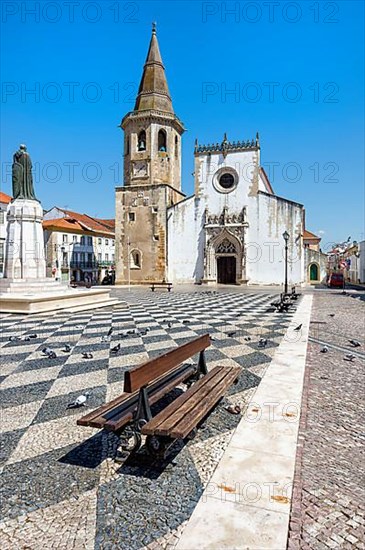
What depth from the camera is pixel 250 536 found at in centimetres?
196

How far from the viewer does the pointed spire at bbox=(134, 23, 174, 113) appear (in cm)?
3094

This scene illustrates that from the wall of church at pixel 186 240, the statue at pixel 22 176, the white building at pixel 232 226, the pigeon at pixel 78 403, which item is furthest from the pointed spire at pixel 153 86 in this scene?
the pigeon at pixel 78 403

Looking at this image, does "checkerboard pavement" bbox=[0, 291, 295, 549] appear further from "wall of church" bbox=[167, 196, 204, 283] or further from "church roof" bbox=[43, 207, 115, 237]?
"church roof" bbox=[43, 207, 115, 237]

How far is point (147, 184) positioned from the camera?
3056 centimetres

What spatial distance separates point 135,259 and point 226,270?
25.3 ft

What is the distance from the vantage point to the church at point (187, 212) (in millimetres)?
29609

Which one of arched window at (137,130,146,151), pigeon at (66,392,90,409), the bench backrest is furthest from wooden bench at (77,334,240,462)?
arched window at (137,130,146,151)

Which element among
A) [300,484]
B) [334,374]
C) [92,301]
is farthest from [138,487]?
[92,301]

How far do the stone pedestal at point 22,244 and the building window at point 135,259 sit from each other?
1782cm

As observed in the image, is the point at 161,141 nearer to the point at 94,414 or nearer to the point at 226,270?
the point at 226,270

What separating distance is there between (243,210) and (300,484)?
28.4 meters

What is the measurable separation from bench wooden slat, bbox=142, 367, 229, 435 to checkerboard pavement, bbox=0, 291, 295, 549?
A: 0.32 m

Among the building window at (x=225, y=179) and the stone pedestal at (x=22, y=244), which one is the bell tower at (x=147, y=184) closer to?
the building window at (x=225, y=179)

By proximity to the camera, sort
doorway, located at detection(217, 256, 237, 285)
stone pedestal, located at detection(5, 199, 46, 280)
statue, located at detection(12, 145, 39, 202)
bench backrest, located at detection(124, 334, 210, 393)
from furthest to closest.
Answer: doorway, located at detection(217, 256, 237, 285) < statue, located at detection(12, 145, 39, 202) < stone pedestal, located at detection(5, 199, 46, 280) < bench backrest, located at detection(124, 334, 210, 393)
